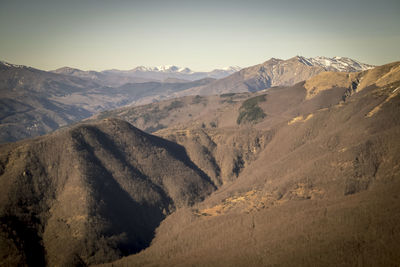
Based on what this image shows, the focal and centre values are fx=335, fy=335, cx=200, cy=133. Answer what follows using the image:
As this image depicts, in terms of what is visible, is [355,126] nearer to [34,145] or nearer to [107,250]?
[107,250]

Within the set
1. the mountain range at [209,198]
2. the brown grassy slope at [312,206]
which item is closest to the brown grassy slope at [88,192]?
the mountain range at [209,198]

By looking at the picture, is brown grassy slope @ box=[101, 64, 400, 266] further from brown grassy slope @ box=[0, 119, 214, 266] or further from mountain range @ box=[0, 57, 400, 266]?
brown grassy slope @ box=[0, 119, 214, 266]

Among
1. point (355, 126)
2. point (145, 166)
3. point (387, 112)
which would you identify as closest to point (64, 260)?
point (145, 166)

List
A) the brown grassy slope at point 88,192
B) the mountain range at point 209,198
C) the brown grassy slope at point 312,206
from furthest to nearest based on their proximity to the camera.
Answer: the brown grassy slope at point 88,192 < the mountain range at point 209,198 < the brown grassy slope at point 312,206

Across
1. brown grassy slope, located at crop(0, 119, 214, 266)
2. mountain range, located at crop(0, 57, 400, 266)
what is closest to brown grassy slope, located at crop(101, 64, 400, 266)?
mountain range, located at crop(0, 57, 400, 266)

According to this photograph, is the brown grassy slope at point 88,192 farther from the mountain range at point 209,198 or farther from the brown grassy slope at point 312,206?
the brown grassy slope at point 312,206

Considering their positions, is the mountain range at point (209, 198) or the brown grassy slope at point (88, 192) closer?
the mountain range at point (209, 198)
